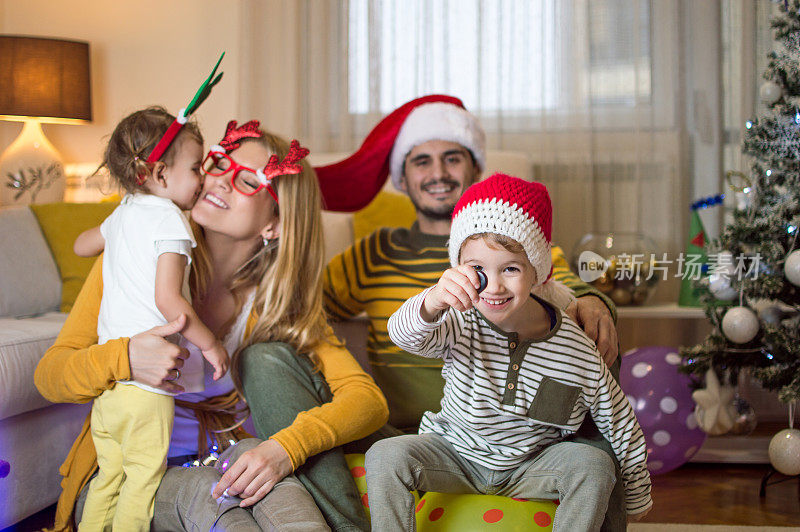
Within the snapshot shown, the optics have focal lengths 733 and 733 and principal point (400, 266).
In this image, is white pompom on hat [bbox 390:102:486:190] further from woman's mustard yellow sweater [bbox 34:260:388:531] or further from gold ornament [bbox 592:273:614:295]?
gold ornament [bbox 592:273:614:295]

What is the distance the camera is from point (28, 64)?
2.91 metres

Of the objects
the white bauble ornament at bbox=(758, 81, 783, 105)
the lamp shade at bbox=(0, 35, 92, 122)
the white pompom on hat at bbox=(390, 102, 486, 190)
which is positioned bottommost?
the white pompom on hat at bbox=(390, 102, 486, 190)

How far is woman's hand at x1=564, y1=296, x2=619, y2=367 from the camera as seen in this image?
4.42 feet

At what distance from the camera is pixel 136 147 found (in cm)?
141

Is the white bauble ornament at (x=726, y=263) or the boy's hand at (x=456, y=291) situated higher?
the boy's hand at (x=456, y=291)

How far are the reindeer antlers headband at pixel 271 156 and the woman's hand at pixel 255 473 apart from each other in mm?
550

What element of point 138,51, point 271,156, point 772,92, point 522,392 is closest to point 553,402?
point 522,392

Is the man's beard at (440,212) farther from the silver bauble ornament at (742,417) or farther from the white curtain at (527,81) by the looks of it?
the white curtain at (527,81)

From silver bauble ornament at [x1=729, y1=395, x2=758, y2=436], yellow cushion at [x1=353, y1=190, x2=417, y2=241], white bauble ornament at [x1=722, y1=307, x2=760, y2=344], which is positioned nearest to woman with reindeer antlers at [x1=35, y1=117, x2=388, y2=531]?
yellow cushion at [x1=353, y1=190, x2=417, y2=241]

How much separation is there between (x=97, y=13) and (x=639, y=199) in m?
2.56

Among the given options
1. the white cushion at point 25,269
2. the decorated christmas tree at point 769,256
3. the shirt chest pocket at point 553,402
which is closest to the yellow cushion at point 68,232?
the white cushion at point 25,269

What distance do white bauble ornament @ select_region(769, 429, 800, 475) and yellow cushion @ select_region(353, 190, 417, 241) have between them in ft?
4.22

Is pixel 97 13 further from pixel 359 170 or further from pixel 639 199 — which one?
pixel 639 199

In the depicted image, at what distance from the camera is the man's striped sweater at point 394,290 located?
163 centimetres
